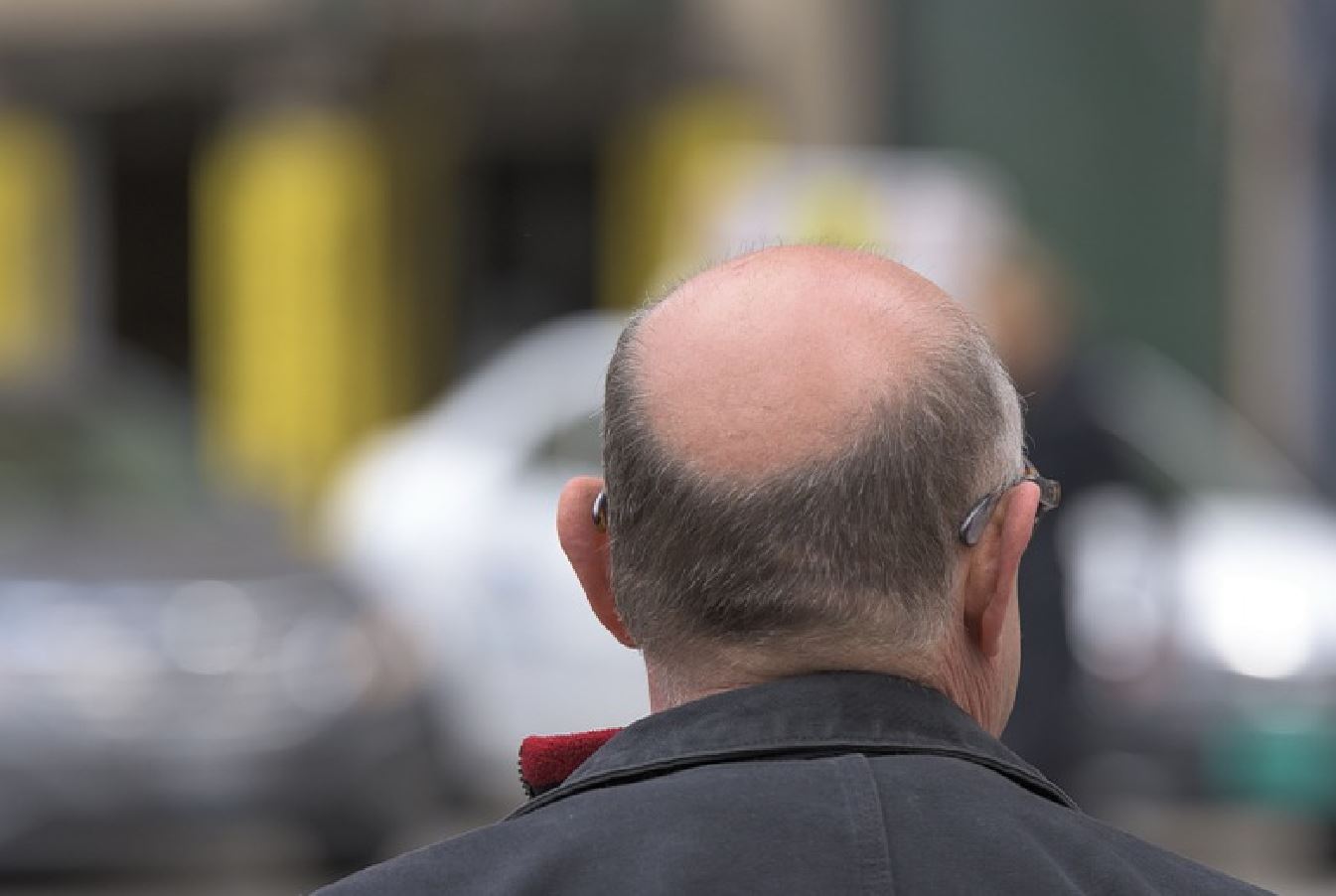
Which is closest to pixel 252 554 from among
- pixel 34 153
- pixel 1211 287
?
pixel 1211 287

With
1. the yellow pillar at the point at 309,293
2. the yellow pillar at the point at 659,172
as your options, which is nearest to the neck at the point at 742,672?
the yellow pillar at the point at 659,172

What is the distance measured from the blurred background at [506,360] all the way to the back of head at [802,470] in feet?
15.6

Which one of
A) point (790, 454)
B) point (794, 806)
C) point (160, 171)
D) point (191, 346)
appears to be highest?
point (790, 454)

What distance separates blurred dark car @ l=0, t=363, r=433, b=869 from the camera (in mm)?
7812

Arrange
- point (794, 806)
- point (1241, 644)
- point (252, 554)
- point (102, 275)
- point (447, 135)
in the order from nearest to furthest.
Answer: point (794, 806)
point (252, 554)
point (1241, 644)
point (447, 135)
point (102, 275)

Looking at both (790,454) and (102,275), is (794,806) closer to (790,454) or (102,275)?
(790,454)

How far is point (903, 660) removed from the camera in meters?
1.77

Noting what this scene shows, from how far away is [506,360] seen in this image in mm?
11312

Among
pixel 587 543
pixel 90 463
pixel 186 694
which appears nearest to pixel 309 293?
pixel 90 463

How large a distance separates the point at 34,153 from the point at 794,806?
62.3 ft

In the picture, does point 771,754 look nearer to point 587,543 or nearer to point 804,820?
point 804,820

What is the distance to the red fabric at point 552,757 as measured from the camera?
1.87m

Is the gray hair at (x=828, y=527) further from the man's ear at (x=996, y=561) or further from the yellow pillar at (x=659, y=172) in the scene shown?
the yellow pillar at (x=659, y=172)

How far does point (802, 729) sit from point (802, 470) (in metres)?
0.16
